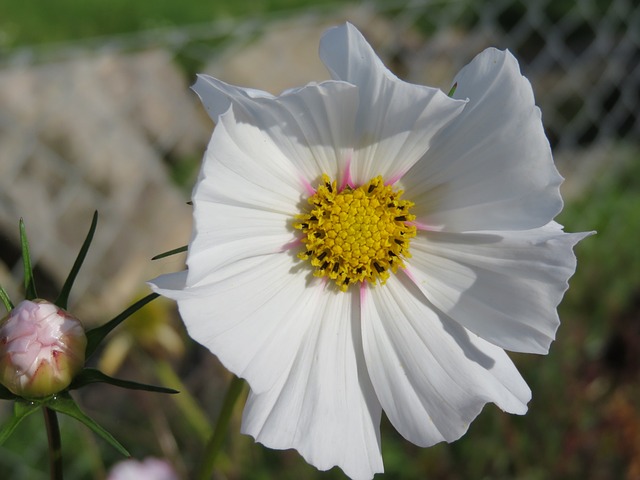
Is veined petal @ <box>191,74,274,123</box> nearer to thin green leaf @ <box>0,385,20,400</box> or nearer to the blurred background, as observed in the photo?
thin green leaf @ <box>0,385,20,400</box>

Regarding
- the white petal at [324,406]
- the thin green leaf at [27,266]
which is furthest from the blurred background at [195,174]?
the thin green leaf at [27,266]

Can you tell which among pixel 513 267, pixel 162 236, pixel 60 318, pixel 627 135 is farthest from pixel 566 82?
pixel 60 318

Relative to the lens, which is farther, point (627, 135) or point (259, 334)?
point (627, 135)

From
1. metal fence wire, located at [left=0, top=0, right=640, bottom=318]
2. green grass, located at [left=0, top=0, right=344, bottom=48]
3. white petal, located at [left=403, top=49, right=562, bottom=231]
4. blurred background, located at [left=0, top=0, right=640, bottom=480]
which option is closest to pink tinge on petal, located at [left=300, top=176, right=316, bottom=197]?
white petal, located at [left=403, top=49, right=562, bottom=231]

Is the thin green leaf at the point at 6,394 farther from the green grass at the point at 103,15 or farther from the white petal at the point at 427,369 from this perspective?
the green grass at the point at 103,15

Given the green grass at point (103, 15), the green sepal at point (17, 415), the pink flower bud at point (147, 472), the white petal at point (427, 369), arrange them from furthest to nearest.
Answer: the green grass at point (103, 15) < the pink flower bud at point (147, 472) < the white petal at point (427, 369) < the green sepal at point (17, 415)

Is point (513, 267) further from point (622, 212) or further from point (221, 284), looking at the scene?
point (622, 212)

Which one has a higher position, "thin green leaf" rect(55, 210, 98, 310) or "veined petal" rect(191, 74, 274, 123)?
"veined petal" rect(191, 74, 274, 123)

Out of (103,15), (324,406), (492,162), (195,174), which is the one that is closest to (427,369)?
(324,406)
